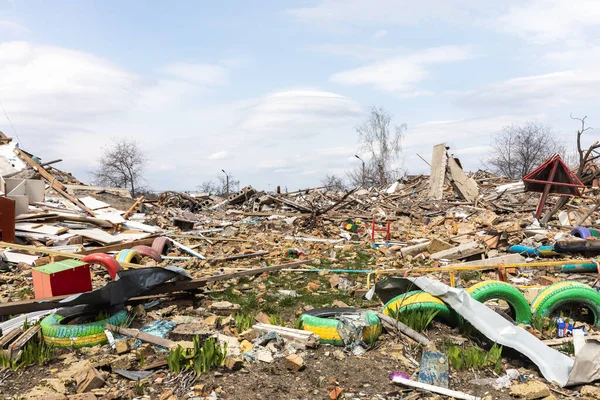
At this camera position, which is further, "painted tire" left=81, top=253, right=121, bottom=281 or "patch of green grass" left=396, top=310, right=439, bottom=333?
"painted tire" left=81, top=253, right=121, bottom=281

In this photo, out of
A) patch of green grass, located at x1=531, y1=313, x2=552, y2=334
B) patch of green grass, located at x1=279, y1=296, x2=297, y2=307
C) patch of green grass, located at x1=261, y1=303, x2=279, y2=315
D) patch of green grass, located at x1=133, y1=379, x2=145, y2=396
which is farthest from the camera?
patch of green grass, located at x1=279, y1=296, x2=297, y2=307

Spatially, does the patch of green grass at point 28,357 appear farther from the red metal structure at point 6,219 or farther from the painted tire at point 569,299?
the red metal structure at point 6,219

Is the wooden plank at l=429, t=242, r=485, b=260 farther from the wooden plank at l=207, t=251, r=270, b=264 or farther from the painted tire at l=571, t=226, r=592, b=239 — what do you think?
the wooden plank at l=207, t=251, r=270, b=264

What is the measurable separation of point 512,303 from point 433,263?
4351 mm

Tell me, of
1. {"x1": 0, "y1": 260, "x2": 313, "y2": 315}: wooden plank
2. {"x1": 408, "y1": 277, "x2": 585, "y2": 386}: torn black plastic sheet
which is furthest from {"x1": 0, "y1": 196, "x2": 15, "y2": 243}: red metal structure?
{"x1": 408, "y1": 277, "x2": 585, "y2": 386}: torn black plastic sheet

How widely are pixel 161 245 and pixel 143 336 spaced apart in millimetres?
6142

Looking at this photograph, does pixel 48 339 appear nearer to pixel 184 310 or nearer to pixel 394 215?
pixel 184 310

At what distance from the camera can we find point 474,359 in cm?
414

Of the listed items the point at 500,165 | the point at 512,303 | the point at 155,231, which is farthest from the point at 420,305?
the point at 500,165

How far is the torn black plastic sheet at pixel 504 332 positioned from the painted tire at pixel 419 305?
74mm

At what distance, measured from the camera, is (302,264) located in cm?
934

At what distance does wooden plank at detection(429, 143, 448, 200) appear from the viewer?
20.8 meters

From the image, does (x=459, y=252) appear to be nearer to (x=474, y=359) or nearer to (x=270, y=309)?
(x=270, y=309)

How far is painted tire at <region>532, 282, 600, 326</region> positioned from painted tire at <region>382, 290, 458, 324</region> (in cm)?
112
